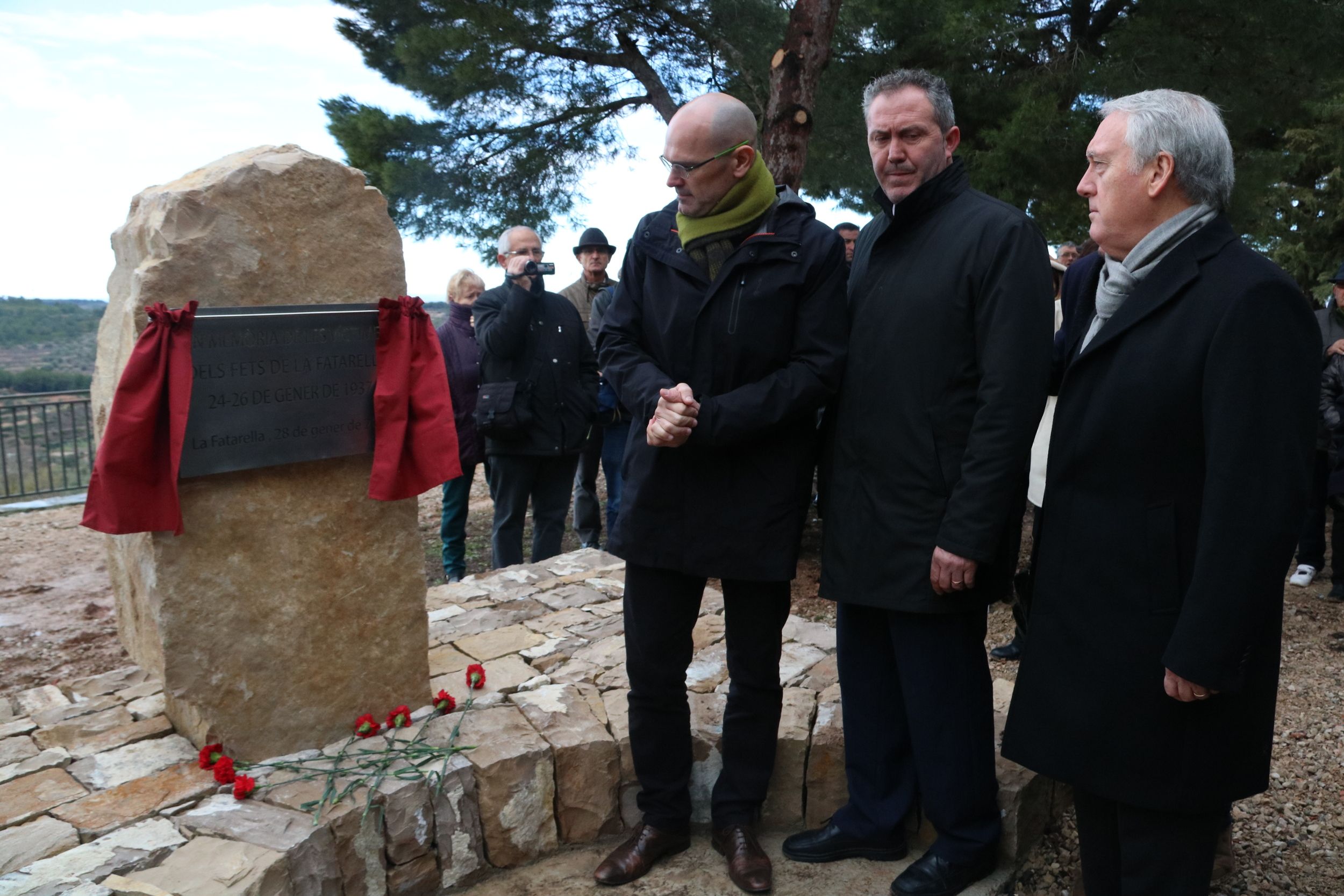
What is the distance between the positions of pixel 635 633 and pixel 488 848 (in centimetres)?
80

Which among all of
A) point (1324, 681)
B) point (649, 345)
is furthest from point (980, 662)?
point (1324, 681)

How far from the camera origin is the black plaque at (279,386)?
8.64 ft

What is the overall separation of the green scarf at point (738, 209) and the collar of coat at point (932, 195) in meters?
0.29

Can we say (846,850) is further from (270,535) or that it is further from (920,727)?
(270,535)

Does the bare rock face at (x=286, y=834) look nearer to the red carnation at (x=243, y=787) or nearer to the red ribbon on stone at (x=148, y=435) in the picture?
the red carnation at (x=243, y=787)

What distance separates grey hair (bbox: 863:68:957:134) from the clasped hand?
0.81 m

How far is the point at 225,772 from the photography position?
2.65 metres

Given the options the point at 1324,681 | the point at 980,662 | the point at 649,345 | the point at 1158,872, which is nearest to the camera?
the point at 1158,872

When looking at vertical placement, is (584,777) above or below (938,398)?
below

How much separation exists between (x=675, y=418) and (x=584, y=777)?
124cm

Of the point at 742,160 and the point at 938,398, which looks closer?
the point at 938,398

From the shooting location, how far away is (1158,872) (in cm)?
197

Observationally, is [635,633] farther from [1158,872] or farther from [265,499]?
[1158,872]

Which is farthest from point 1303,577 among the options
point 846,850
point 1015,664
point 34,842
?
point 34,842
